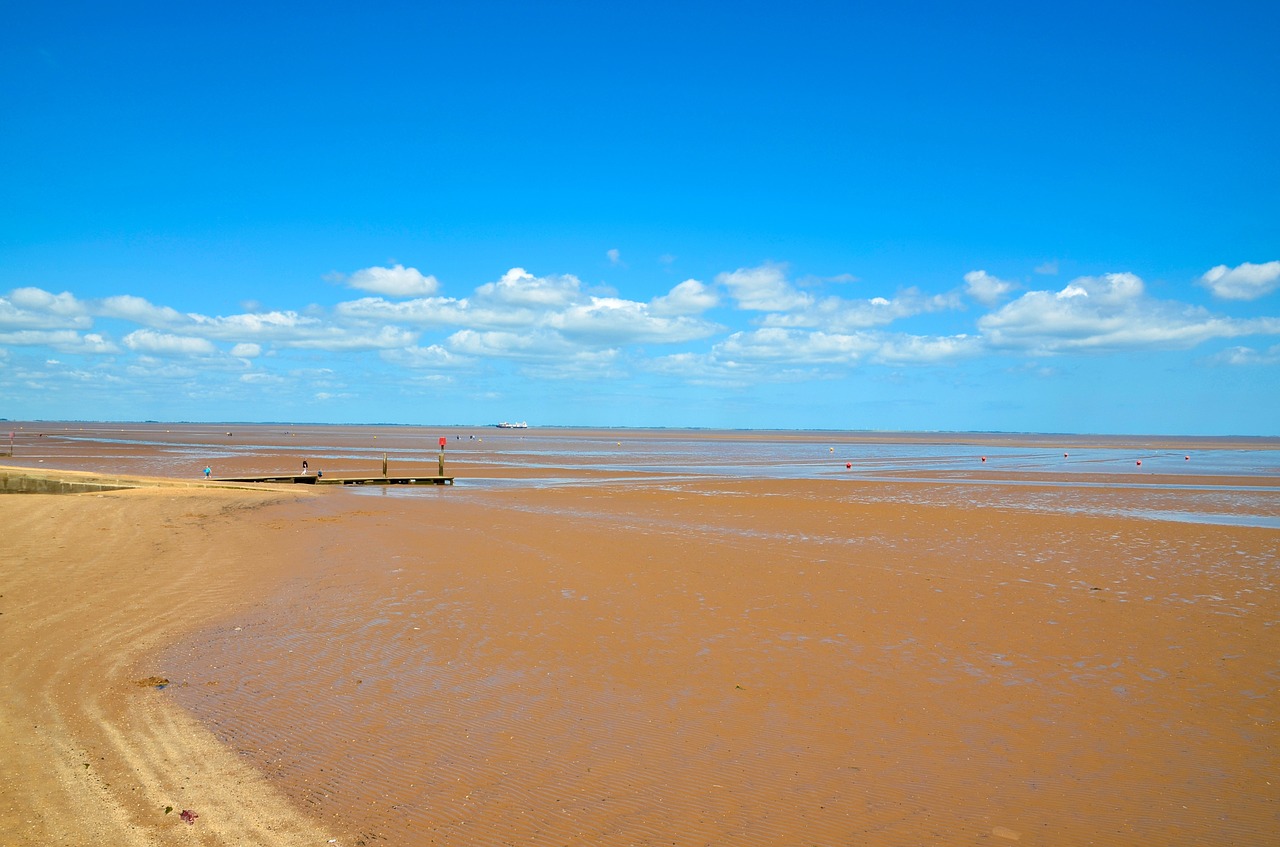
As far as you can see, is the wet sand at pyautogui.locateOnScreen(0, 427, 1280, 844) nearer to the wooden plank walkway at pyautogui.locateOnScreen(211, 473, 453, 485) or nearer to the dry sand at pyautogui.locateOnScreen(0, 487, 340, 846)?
the dry sand at pyautogui.locateOnScreen(0, 487, 340, 846)

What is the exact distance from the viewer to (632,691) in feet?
28.3

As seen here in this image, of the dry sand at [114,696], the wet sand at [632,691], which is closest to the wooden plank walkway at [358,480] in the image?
the wet sand at [632,691]

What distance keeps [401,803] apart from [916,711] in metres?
5.20

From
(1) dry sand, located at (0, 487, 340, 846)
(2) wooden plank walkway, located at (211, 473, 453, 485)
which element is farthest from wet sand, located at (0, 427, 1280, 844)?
(2) wooden plank walkway, located at (211, 473, 453, 485)

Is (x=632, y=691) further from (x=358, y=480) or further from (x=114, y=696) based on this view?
(x=358, y=480)

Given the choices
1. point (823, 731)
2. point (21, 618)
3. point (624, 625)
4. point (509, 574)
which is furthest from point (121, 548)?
point (823, 731)

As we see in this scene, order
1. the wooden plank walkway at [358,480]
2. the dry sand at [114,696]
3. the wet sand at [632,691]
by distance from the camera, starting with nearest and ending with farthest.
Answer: the dry sand at [114,696] → the wet sand at [632,691] → the wooden plank walkway at [358,480]

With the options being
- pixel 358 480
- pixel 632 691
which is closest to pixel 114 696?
pixel 632 691

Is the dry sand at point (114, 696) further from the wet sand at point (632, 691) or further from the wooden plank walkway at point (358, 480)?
the wooden plank walkway at point (358, 480)

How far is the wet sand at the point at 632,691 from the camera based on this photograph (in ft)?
19.2

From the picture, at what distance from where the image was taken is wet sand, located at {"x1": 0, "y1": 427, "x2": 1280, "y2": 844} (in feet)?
19.2

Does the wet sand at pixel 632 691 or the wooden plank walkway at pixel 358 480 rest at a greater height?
the wooden plank walkway at pixel 358 480

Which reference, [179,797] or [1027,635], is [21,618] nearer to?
[179,797]

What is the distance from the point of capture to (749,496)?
1198 inches
